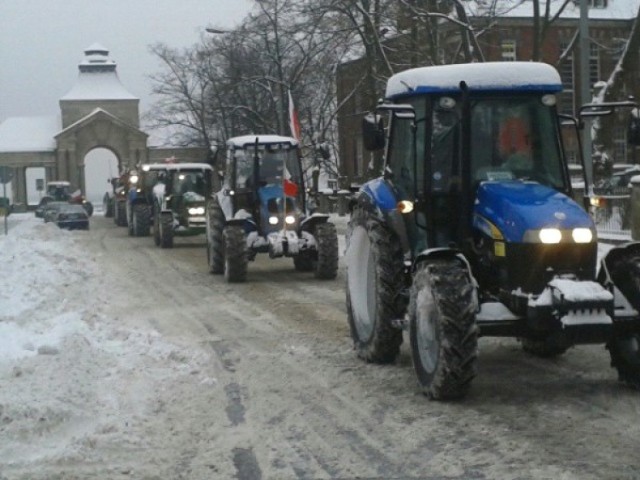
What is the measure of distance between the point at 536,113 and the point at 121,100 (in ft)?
287

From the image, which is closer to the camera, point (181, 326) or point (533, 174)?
point (533, 174)

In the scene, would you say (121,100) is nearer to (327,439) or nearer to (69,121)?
(69,121)

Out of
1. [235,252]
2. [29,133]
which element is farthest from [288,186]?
[29,133]

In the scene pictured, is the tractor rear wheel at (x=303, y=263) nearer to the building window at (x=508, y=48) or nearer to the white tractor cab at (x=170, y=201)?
the white tractor cab at (x=170, y=201)

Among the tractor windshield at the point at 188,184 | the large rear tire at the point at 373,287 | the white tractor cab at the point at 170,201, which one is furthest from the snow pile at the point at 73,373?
the tractor windshield at the point at 188,184

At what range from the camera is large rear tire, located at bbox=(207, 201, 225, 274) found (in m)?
20.3

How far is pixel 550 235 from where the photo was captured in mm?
8305

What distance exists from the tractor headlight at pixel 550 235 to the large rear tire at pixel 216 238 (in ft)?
40.6

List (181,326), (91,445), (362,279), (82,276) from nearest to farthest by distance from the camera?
1. (91,445)
2. (362,279)
3. (181,326)
4. (82,276)

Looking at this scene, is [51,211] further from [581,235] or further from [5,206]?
[581,235]

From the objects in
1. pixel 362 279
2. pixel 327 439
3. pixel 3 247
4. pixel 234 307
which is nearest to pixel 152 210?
pixel 3 247

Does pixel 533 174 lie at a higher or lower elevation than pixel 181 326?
higher

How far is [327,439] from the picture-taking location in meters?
7.63

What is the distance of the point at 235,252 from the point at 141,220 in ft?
54.2
